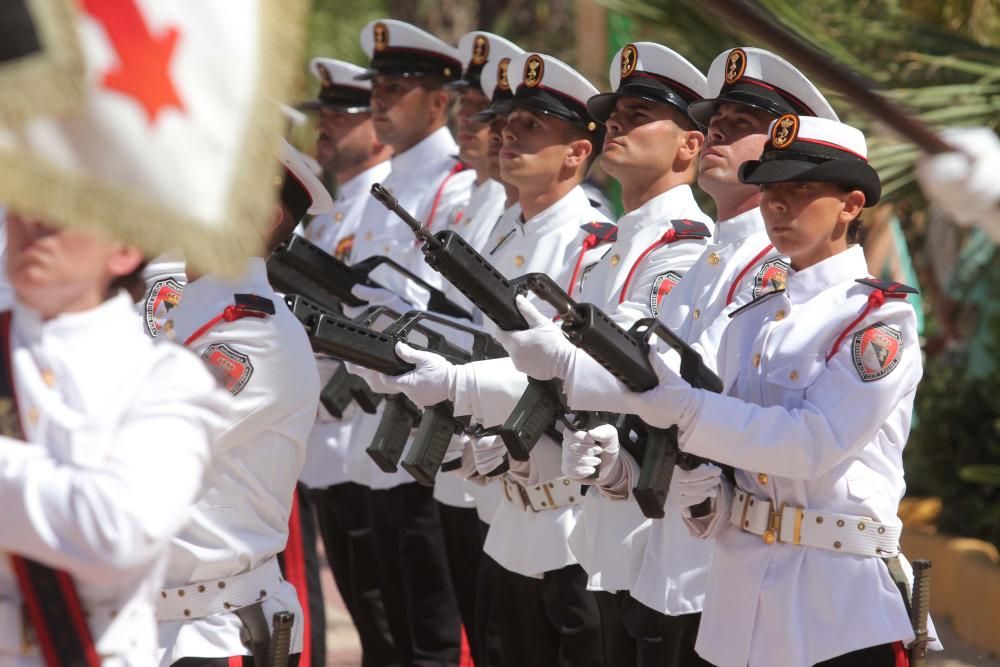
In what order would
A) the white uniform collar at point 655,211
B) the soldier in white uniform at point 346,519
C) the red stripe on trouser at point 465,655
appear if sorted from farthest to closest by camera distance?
the soldier in white uniform at point 346,519, the red stripe on trouser at point 465,655, the white uniform collar at point 655,211

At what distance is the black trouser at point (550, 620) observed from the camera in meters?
4.96

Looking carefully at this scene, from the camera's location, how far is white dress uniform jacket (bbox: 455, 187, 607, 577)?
473 cm

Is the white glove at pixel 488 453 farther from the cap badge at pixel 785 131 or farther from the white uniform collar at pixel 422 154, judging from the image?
the white uniform collar at pixel 422 154

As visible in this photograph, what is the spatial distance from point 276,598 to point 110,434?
58.5 inches

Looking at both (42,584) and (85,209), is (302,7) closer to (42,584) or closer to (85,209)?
(85,209)

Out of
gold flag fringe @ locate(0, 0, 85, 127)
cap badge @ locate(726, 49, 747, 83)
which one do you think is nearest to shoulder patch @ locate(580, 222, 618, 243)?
cap badge @ locate(726, 49, 747, 83)

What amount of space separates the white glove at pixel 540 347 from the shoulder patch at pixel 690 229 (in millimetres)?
879

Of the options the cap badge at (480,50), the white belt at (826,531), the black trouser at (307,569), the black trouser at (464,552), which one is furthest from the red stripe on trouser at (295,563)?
the white belt at (826,531)

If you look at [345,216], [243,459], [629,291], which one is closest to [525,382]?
[629,291]

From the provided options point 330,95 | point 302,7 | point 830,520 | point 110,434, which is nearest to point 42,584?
point 110,434

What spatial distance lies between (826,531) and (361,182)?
408 centimetres

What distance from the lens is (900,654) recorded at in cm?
373

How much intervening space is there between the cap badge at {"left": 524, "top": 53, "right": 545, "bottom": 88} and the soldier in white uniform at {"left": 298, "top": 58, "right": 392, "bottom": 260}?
195 centimetres

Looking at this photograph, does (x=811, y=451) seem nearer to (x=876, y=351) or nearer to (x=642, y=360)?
(x=876, y=351)
